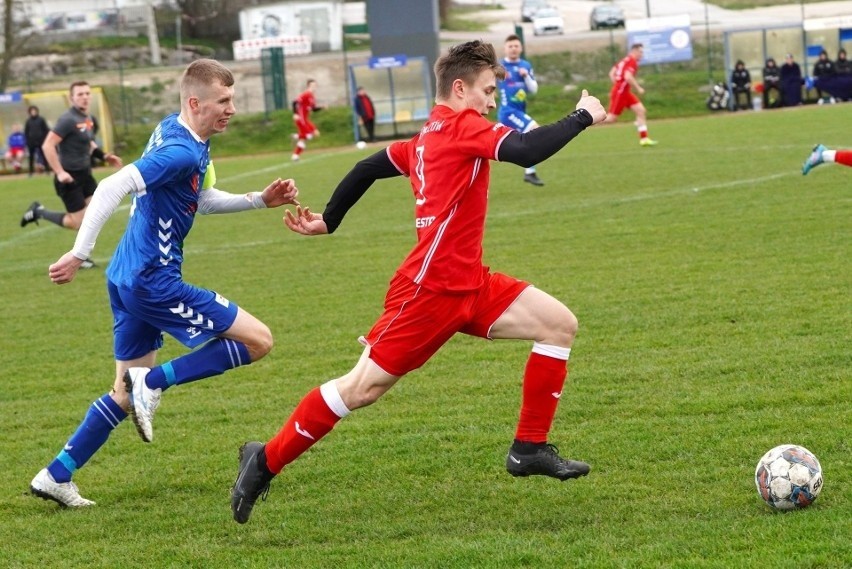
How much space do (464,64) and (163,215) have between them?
59.5 inches

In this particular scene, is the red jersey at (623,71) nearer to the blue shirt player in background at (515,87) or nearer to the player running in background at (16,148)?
the blue shirt player in background at (515,87)

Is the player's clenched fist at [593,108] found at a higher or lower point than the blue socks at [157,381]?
higher

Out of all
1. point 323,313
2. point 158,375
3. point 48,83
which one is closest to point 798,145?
point 323,313

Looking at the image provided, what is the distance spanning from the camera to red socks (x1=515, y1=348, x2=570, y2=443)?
4906mm

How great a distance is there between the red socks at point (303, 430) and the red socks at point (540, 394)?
32.0 inches

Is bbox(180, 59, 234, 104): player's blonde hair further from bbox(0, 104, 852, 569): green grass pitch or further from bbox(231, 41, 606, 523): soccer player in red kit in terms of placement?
bbox(0, 104, 852, 569): green grass pitch

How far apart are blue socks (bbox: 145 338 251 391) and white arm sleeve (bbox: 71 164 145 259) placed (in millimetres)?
654

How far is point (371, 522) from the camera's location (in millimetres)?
4789

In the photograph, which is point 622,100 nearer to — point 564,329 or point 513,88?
point 513,88

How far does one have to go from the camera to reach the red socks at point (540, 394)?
4906 millimetres

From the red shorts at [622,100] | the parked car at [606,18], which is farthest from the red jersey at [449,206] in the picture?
the parked car at [606,18]

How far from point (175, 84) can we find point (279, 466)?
41933 millimetres

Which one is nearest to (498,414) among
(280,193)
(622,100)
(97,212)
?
(280,193)

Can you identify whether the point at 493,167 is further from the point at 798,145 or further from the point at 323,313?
the point at 323,313
